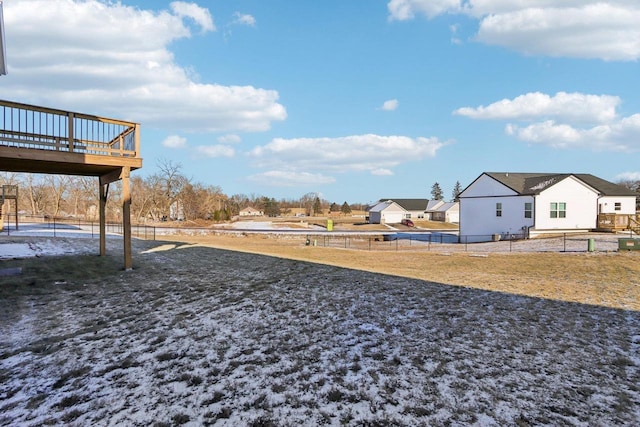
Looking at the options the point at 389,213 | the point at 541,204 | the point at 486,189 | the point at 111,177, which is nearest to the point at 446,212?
the point at 389,213

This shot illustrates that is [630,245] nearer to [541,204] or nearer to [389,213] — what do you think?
[541,204]

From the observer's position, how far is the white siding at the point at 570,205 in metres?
26.1

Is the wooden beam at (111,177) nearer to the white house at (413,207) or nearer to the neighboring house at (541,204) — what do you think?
the neighboring house at (541,204)

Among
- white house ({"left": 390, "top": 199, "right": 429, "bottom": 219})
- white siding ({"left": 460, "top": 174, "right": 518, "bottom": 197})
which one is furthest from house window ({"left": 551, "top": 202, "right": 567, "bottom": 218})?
white house ({"left": 390, "top": 199, "right": 429, "bottom": 219})

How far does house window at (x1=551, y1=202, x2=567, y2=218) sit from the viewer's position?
26406mm

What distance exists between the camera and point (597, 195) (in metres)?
27.2

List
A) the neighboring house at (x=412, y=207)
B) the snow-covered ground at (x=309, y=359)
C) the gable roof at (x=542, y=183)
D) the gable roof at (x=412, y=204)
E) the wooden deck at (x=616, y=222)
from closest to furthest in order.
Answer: the snow-covered ground at (x=309, y=359), the wooden deck at (x=616, y=222), the gable roof at (x=542, y=183), the neighboring house at (x=412, y=207), the gable roof at (x=412, y=204)

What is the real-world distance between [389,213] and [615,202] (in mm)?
39087

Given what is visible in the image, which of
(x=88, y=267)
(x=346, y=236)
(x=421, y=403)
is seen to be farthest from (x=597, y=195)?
(x=88, y=267)

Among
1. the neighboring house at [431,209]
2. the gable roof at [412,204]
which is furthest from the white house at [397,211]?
the neighboring house at [431,209]

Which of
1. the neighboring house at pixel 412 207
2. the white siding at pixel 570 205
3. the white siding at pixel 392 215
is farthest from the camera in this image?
the neighboring house at pixel 412 207

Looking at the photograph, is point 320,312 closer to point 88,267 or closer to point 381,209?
point 88,267

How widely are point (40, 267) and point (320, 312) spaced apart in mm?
8909

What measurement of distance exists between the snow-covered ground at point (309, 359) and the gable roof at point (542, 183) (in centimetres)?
2210
